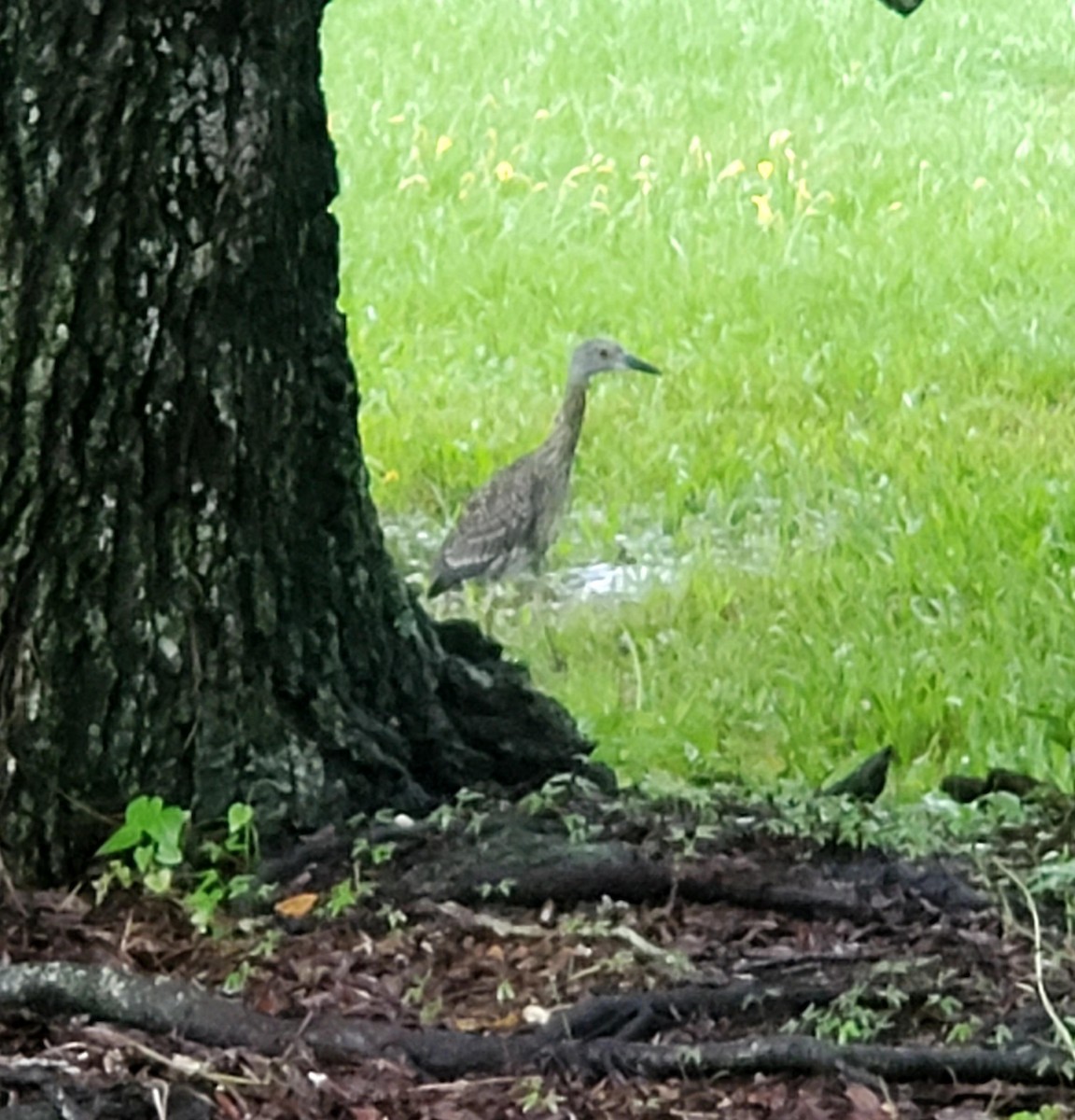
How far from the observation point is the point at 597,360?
7707mm

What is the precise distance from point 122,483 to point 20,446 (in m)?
0.16

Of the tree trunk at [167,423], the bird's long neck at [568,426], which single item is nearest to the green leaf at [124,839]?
the tree trunk at [167,423]

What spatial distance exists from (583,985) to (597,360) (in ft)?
14.1

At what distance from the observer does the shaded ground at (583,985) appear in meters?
3.29

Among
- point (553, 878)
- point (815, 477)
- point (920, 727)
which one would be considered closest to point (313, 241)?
point (553, 878)

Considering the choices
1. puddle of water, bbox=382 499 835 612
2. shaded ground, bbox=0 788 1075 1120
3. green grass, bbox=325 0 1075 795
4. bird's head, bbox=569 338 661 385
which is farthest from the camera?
bird's head, bbox=569 338 661 385

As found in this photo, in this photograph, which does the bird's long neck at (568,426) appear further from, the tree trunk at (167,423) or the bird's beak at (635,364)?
the tree trunk at (167,423)

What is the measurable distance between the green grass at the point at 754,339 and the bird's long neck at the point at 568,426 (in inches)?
14.4

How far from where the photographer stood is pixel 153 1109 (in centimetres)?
322

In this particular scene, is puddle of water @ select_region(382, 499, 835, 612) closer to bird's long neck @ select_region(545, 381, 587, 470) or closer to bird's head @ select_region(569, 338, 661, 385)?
bird's long neck @ select_region(545, 381, 587, 470)

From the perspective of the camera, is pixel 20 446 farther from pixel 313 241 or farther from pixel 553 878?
pixel 553 878

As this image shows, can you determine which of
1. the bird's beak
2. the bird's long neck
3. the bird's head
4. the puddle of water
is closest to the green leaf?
the puddle of water

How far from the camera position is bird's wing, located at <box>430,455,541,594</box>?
278 inches

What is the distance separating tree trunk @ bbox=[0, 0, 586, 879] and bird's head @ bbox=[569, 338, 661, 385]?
11.8ft
